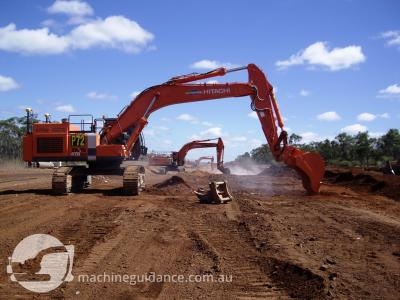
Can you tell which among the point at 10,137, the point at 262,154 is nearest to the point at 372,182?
the point at 10,137

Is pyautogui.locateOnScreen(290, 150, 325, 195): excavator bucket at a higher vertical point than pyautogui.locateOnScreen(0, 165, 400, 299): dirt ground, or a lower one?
higher

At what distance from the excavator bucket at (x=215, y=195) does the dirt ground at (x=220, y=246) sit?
495 millimetres

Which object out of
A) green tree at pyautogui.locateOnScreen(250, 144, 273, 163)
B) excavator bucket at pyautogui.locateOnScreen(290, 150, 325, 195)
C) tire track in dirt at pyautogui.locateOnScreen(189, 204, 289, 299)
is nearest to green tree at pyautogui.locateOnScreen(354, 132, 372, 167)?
green tree at pyautogui.locateOnScreen(250, 144, 273, 163)

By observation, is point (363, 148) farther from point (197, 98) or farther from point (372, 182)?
point (197, 98)

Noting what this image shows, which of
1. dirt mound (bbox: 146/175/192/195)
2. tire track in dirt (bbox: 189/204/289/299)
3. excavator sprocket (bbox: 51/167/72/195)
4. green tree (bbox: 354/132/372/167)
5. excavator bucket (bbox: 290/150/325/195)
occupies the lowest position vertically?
tire track in dirt (bbox: 189/204/289/299)

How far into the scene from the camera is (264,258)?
25.9ft

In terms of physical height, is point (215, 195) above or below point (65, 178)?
below

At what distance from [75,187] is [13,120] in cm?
6085

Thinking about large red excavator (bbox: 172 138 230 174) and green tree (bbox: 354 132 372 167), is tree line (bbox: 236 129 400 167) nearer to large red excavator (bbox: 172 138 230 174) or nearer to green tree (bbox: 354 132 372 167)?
green tree (bbox: 354 132 372 167)

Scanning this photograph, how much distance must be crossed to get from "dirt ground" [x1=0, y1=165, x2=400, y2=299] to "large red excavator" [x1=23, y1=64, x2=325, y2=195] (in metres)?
2.51

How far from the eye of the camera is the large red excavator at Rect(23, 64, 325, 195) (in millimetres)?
18594

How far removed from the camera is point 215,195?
1664 centimetres

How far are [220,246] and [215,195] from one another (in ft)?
25.3

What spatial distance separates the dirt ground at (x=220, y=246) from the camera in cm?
637
